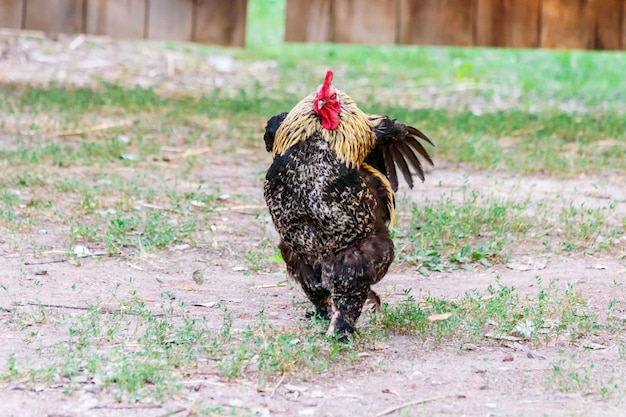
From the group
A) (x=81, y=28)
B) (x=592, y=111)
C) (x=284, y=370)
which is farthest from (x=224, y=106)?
(x=284, y=370)

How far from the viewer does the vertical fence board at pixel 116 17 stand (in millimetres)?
9938

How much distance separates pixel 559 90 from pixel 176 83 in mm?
4861

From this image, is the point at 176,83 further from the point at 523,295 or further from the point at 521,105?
the point at 523,295

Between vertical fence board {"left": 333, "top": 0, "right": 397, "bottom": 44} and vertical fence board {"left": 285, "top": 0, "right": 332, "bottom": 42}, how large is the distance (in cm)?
11

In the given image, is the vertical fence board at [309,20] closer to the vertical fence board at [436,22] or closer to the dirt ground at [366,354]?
the vertical fence board at [436,22]

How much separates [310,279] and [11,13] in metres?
6.09

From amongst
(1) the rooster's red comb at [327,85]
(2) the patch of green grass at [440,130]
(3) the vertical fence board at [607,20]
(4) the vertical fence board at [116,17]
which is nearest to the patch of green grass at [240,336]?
(1) the rooster's red comb at [327,85]

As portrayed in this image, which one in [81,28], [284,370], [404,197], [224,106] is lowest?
[284,370]

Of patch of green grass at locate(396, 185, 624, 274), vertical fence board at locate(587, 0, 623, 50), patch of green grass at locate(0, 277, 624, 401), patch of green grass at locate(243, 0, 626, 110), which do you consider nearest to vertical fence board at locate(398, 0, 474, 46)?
patch of green grass at locate(243, 0, 626, 110)

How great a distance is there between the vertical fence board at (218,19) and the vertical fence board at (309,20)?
517mm

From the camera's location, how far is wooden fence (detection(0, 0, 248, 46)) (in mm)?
9867

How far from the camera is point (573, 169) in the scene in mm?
8398

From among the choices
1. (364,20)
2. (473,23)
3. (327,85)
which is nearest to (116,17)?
(364,20)

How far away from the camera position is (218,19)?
10203 millimetres
